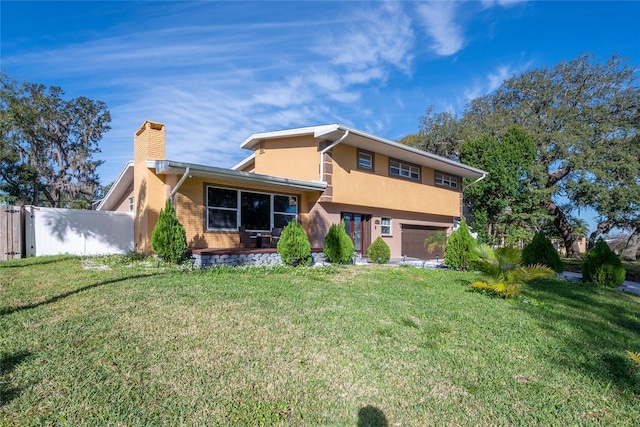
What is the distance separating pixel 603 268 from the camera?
10.3 m

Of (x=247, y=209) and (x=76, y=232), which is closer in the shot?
(x=247, y=209)

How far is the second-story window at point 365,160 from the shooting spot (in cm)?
1455

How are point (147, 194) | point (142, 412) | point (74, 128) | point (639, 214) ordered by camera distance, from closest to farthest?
point (142, 412) → point (147, 194) → point (639, 214) → point (74, 128)

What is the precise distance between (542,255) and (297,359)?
1143cm

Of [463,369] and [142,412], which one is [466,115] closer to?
[463,369]

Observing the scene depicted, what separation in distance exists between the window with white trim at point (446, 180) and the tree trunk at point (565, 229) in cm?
814

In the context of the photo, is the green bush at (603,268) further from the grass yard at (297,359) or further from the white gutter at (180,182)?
the white gutter at (180,182)

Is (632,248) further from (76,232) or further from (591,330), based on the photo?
(76,232)

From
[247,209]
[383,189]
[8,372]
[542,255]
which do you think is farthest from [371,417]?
[383,189]

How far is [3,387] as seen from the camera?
286cm

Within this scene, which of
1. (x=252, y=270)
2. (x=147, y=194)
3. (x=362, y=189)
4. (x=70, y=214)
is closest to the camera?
(x=252, y=270)

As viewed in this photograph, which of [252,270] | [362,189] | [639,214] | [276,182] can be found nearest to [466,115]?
[639,214]

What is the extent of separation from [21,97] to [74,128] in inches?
142

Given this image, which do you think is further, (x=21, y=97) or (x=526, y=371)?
(x=21, y=97)
